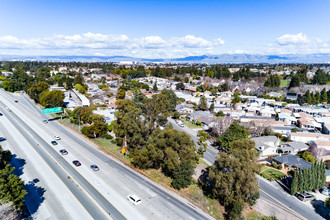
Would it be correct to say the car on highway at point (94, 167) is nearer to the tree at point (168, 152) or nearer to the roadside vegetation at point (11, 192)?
the tree at point (168, 152)

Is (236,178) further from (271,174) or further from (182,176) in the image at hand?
(271,174)

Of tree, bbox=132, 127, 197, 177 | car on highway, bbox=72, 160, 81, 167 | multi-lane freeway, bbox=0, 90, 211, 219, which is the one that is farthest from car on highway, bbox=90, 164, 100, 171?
tree, bbox=132, 127, 197, 177

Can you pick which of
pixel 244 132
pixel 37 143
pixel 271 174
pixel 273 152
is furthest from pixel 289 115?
pixel 37 143

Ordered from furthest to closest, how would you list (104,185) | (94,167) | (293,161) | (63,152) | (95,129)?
(95,129)
(293,161)
(63,152)
(94,167)
(104,185)

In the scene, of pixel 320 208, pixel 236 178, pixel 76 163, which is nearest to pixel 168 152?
pixel 236 178

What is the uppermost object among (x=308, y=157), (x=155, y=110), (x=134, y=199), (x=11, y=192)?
(x=155, y=110)

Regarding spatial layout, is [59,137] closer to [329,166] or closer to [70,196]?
[70,196]

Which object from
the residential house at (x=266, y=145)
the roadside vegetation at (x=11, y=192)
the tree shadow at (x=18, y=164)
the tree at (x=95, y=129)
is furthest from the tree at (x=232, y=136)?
the tree shadow at (x=18, y=164)
